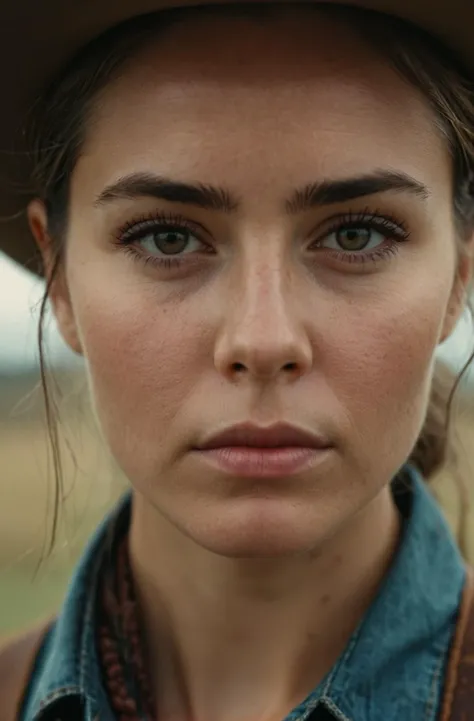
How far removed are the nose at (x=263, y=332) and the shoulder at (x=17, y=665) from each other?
2.19 feet

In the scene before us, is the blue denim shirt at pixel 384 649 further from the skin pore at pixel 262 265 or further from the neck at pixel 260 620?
the skin pore at pixel 262 265

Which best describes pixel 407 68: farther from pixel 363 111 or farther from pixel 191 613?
pixel 191 613

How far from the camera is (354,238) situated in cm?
130

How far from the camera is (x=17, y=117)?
1521 mm

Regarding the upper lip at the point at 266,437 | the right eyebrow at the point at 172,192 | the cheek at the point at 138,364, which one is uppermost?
the right eyebrow at the point at 172,192

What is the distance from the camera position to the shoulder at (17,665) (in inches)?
59.6

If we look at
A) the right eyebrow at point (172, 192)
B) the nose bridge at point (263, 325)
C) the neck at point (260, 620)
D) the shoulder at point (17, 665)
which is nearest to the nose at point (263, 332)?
the nose bridge at point (263, 325)

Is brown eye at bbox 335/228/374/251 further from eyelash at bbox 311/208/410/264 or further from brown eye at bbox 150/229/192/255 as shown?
brown eye at bbox 150/229/192/255

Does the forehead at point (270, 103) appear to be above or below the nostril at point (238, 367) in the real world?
above

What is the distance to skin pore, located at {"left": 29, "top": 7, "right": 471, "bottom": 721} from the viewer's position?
4.02ft

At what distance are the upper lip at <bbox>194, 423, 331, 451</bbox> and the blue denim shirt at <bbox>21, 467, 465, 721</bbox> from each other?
0.31 metres

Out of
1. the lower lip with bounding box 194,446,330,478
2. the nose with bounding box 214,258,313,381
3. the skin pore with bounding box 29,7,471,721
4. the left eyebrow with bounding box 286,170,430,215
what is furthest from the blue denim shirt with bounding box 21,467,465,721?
the left eyebrow with bounding box 286,170,430,215

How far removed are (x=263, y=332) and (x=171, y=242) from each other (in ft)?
0.75

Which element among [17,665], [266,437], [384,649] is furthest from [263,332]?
[17,665]
